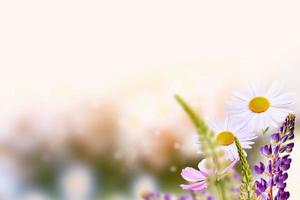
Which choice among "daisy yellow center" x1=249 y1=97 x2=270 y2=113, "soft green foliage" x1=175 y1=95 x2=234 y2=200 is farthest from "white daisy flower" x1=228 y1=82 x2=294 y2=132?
"soft green foliage" x1=175 y1=95 x2=234 y2=200

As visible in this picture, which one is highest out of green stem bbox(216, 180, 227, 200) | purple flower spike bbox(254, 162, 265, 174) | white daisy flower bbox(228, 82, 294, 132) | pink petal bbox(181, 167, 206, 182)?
white daisy flower bbox(228, 82, 294, 132)

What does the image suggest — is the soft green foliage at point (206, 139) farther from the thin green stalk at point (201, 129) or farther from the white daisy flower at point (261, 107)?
the white daisy flower at point (261, 107)

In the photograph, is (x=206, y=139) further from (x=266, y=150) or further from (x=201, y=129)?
(x=266, y=150)

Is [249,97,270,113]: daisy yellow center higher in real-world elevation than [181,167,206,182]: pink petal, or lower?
higher

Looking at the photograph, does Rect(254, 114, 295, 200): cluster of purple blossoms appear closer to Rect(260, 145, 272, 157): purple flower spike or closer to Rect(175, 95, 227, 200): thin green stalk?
Rect(260, 145, 272, 157): purple flower spike

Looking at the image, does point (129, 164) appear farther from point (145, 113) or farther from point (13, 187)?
point (13, 187)

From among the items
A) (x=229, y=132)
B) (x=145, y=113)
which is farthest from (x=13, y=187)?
(x=229, y=132)

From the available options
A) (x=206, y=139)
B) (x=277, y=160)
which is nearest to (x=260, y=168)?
(x=277, y=160)
